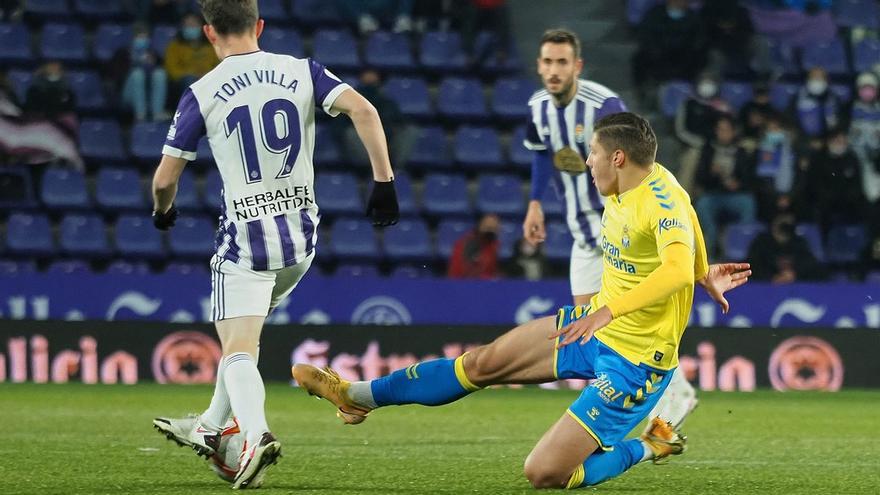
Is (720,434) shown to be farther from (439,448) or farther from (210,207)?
(210,207)

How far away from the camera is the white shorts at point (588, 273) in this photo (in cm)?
830

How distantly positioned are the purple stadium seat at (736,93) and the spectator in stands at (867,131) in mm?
1112

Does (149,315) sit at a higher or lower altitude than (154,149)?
lower

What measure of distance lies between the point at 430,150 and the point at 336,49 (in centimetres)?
149

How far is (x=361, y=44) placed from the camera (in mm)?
16359

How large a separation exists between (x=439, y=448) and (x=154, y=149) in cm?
818

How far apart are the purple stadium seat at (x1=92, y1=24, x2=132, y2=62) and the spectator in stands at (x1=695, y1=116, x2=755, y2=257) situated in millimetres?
5818

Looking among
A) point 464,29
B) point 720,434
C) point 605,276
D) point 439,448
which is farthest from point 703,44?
point 605,276

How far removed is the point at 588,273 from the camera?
8336 millimetres

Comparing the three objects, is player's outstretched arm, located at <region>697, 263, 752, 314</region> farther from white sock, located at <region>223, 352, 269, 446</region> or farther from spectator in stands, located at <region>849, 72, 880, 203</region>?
spectator in stands, located at <region>849, 72, 880, 203</region>

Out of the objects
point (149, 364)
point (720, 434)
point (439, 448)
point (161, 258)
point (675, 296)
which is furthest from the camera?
point (161, 258)

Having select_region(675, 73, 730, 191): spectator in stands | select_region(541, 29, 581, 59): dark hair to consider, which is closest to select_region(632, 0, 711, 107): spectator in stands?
select_region(675, 73, 730, 191): spectator in stands

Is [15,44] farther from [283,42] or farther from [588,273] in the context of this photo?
[588,273]

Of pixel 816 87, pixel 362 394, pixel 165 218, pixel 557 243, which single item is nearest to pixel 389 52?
pixel 557 243
